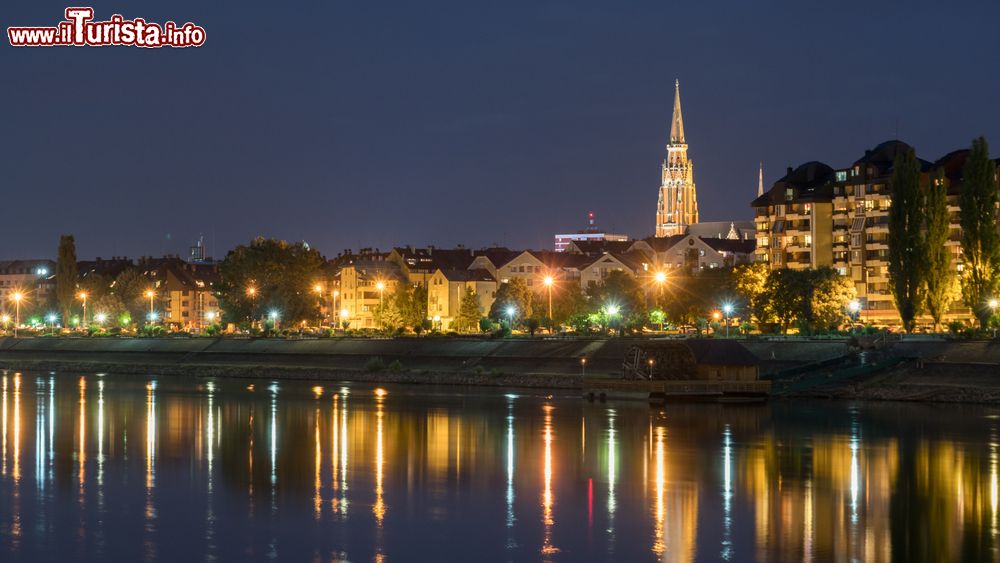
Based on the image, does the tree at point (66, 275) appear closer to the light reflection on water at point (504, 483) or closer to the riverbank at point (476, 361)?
the riverbank at point (476, 361)

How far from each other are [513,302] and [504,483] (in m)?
101

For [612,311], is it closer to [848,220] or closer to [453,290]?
[848,220]

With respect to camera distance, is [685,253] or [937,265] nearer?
[937,265]

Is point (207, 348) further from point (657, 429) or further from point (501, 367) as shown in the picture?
point (657, 429)

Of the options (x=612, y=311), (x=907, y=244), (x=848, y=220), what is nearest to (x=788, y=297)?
(x=907, y=244)

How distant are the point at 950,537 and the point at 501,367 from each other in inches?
2518

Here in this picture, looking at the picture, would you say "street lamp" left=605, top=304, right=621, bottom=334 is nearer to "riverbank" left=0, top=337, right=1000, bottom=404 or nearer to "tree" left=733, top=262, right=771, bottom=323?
"tree" left=733, top=262, right=771, bottom=323

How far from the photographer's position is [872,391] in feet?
241

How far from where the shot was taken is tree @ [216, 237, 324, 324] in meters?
147

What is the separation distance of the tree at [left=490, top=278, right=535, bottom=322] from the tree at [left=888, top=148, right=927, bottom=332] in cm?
5498

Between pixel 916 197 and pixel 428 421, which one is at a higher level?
pixel 916 197

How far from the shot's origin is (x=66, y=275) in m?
164

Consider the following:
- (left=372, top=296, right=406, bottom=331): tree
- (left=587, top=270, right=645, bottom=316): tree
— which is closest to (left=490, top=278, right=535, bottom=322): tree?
(left=587, top=270, right=645, bottom=316): tree

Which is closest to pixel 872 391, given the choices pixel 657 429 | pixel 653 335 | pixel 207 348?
pixel 657 429
